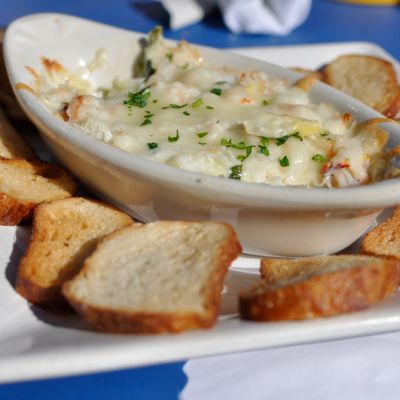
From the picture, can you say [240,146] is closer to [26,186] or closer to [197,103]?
[197,103]

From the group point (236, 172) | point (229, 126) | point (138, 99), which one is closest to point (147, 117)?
point (138, 99)

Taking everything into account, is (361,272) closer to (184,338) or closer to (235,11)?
(184,338)

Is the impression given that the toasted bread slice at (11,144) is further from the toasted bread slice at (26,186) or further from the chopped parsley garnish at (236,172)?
the chopped parsley garnish at (236,172)

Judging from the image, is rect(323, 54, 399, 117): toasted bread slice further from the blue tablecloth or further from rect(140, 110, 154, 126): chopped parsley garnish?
the blue tablecloth

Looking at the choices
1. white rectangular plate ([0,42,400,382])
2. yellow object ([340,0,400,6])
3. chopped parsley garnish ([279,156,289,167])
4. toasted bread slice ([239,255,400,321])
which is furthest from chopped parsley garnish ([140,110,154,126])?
yellow object ([340,0,400,6])

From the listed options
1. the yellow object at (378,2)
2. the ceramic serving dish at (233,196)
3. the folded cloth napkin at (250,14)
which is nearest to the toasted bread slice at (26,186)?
the ceramic serving dish at (233,196)
